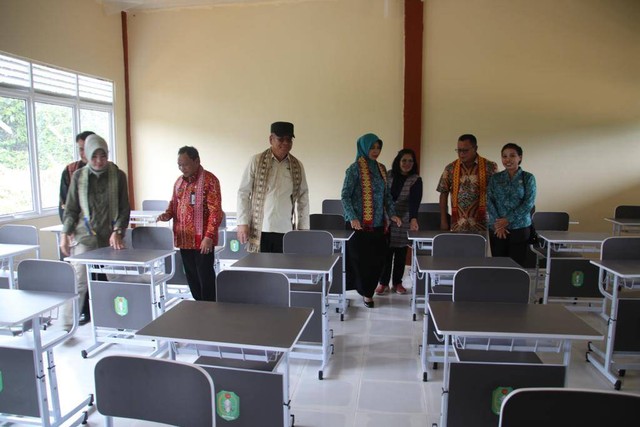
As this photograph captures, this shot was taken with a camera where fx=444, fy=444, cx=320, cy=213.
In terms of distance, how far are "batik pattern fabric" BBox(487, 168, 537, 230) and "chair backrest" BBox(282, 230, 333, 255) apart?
1.47 meters

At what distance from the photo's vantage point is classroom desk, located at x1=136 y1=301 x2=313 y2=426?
5.46 feet

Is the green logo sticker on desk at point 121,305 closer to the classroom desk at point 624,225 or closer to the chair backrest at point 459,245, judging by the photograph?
the chair backrest at point 459,245

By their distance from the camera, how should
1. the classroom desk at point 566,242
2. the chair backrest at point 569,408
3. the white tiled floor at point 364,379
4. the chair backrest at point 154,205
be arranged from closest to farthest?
the chair backrest at point 569,408 → the white tiled floor at point 364,379 → the classroom desk at point 566,242 → the chair backrest at point 154,205

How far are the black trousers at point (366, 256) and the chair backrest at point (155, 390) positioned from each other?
103 inches

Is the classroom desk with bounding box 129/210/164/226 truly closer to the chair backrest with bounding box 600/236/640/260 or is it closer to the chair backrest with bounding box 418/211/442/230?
the chair backrest with bounding box 418/211/442/230

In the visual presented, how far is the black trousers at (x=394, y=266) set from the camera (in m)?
4.28

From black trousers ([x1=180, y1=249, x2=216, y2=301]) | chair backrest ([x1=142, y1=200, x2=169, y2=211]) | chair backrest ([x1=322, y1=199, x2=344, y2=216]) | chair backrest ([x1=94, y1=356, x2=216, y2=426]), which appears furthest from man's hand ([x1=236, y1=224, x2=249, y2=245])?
chair backrest ([x1=142, y1=200, x2=169, y2=211])

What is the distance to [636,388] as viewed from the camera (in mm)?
2613

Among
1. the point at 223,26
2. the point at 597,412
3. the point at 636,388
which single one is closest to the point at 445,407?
the point at 597,412

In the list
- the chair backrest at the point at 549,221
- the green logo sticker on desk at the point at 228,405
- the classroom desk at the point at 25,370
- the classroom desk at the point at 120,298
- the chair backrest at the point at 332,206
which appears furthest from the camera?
the chair backrest at the point at 332,206

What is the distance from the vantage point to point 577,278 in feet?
12.2

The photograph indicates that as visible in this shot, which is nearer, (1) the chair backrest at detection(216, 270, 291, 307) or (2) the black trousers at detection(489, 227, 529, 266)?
(1) the chair backrest at detection(216, 270, 291, 307)

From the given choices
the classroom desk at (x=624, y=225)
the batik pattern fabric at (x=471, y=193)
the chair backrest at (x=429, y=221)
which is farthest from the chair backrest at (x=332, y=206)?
the classroom desk at (x=624, y=225)

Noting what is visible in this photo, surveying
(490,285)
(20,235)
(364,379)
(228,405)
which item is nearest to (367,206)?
(364,379)
